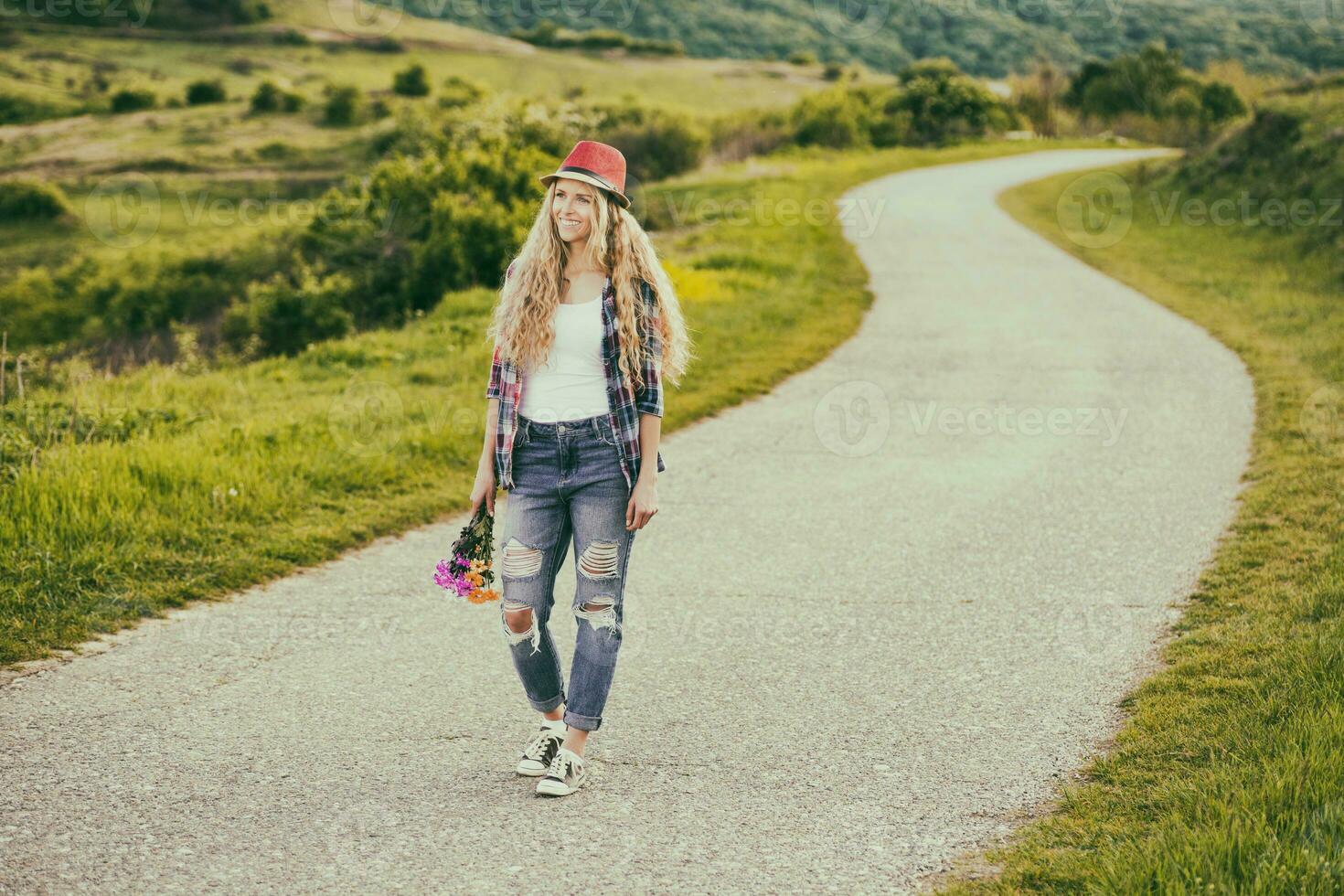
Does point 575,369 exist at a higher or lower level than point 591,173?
lower

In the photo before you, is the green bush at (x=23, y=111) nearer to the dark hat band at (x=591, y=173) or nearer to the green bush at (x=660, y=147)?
the green bush at (x=660, y=147)

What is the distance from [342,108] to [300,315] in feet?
133

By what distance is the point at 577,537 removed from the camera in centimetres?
415

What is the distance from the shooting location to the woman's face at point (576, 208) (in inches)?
160

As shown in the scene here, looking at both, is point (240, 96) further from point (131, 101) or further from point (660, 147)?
point (660, 147)

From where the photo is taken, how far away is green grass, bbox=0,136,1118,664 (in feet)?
20.4

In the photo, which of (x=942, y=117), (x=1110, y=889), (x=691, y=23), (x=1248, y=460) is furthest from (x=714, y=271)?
(x=691, y=23)

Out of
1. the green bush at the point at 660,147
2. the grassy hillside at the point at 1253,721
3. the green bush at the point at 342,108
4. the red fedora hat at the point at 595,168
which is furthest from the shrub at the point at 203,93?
the red fedora hat at the point at 595,168

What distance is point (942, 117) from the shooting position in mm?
Result: 46312

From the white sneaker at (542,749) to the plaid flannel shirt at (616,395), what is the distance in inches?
36.3

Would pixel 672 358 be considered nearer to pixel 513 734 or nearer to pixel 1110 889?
pixel 513 734

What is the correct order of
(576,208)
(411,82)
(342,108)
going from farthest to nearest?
(411,82), (342,108), (576,208)

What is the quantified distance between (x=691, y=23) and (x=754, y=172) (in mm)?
91141

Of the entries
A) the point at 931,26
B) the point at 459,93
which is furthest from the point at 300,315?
the point at 931,26
